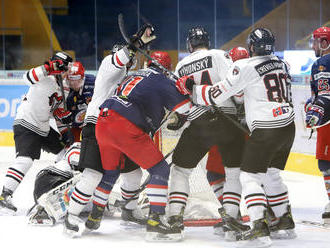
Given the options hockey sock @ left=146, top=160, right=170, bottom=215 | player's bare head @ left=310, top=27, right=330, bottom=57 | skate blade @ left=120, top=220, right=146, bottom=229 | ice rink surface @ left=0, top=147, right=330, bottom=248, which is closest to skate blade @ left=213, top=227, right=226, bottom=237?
ice rink surface @ left=0, top=147, right=330, bottom=248

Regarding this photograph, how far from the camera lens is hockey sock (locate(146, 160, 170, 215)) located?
3725 millimetres

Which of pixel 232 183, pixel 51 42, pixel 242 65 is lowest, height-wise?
pixel 232 183

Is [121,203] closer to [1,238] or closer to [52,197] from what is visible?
[52,197]

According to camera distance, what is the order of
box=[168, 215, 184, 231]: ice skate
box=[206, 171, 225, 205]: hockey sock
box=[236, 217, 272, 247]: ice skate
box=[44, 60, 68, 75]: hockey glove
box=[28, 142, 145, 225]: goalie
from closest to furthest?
box=[236, 217, 272, 247]: ice skate < box=[168, 215, 184, 231]: ice skate < box=[206, 171, 225, 205]: hockey sock < box=[28, 142, 145, 225]: goalie < box=[44, 60, 68, 75]: hockey glove

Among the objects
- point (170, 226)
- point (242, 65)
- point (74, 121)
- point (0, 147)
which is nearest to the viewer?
point (242, 65)

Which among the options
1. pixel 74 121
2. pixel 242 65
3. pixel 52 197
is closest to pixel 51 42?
pixel 74 121

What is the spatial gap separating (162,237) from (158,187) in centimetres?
26

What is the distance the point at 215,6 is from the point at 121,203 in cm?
796

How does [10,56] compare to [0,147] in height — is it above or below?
above

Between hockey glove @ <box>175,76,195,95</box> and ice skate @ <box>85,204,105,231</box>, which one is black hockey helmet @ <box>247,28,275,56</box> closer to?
hockey glove @ <box>175,76,195,95</box>

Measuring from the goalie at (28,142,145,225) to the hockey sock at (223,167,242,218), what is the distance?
0.63 m

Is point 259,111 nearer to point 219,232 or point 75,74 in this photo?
point 219,232

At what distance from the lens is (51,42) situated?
12.0 m

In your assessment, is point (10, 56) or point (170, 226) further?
point (10, 56)
